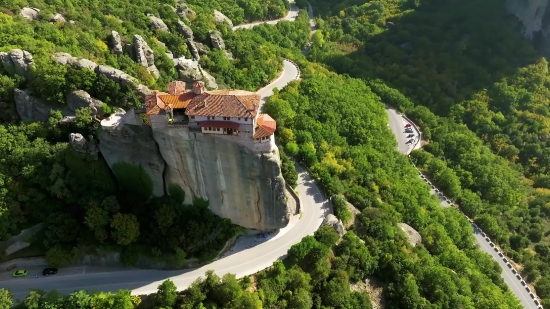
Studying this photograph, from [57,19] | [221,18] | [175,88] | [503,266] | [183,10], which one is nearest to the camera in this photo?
[175,88]

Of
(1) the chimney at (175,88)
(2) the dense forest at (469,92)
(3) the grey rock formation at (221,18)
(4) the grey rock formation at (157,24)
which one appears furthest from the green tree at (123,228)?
(2) the dense forest at (469,92)

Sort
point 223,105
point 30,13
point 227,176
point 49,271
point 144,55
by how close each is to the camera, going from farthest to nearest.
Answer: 1. point 144,55
2. point 30,13
3. point 227,176
4. point 49,271
5. point 223,105

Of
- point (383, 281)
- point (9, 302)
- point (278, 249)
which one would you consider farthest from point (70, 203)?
point (383, 281)

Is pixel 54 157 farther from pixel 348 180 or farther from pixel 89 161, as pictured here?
pixel 348 180

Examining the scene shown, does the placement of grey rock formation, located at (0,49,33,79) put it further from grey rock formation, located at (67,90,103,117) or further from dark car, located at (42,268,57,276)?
dark car, located at (42,268,57,276)

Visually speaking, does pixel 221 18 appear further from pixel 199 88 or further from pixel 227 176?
pixel 227 176

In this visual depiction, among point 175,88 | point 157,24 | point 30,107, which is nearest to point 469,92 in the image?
point 157,24
